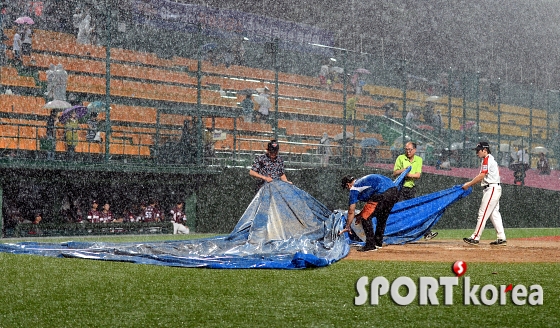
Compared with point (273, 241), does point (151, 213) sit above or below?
below

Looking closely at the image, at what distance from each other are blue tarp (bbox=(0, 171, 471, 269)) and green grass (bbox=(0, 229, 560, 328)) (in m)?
0.40

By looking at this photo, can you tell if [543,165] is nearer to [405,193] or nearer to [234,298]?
[405,193]

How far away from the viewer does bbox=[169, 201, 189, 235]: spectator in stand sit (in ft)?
61.3

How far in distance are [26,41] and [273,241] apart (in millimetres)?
14567

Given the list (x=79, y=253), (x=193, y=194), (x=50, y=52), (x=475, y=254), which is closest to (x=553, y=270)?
(x=475, y=254)

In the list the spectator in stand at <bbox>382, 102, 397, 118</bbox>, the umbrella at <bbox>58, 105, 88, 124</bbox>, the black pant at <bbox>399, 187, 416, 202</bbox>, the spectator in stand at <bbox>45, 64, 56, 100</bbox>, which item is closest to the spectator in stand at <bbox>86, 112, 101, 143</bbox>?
the umbrella at <bbox>58, 105, 88, 124</bbox>

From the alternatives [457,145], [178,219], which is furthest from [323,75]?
[178,219]

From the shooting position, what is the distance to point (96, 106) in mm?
19828

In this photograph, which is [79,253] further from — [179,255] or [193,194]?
[193,194]

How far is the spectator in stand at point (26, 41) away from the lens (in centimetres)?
2180

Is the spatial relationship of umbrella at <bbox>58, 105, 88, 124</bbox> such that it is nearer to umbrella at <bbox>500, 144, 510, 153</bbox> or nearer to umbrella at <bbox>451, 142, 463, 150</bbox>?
umbrella at <bbox>451, 142, 463, 150</bbox>

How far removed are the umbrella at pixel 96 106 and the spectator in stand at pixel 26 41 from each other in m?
3.57

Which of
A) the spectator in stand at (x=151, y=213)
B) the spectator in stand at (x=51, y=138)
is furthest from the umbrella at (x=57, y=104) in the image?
the spectator in stand at (x=151, y=213)

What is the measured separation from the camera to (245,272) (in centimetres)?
783
